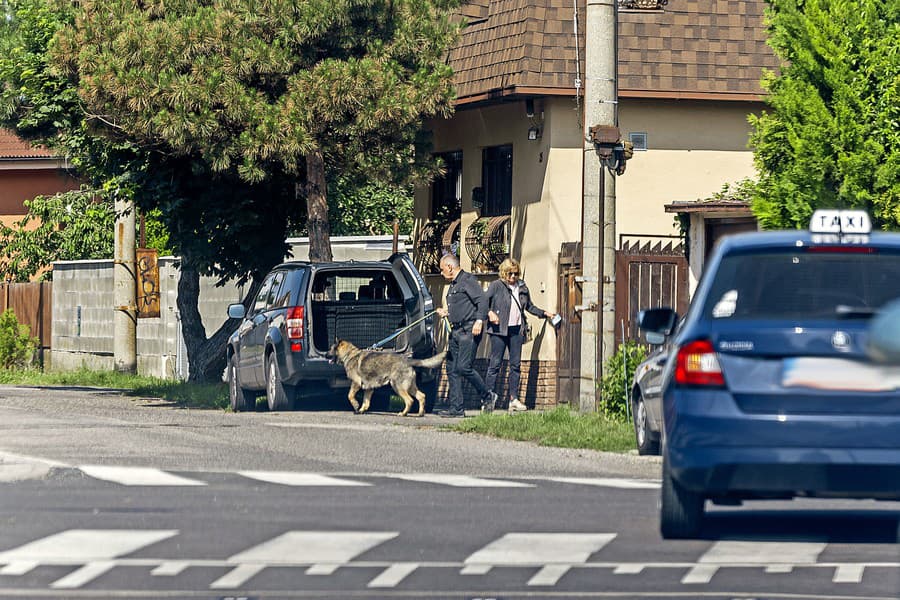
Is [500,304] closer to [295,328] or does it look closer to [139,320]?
[295,328]

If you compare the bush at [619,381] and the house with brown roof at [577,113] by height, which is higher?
the house with brown roof at [577,113]

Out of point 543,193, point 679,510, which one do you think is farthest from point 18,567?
point 543,193

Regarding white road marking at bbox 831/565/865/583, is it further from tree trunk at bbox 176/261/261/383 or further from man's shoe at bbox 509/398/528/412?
tree trunk at bbox 176/261/261/383

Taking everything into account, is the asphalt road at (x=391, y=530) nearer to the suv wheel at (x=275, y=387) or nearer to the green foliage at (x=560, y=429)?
the green foliage at (x=560, y=429)

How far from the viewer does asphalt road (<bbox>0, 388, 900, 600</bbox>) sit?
787 centimetres

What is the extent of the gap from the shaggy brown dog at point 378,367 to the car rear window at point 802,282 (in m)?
10.7

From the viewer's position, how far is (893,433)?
8531mm

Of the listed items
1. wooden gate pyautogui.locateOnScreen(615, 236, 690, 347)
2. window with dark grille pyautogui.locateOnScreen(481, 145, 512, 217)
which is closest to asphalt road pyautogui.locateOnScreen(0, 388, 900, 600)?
wooden gate pyautogui.locateOnScreen(615, 236, 690, 347)

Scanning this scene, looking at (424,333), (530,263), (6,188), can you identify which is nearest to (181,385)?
(530,263)

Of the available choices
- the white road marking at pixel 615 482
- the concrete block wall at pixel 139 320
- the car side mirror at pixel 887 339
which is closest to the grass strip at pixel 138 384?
the concrete block wall at pixel 139 320

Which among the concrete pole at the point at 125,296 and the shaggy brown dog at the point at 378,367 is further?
the concrete pole at the point at 125,296

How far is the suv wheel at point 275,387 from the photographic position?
20094 mm

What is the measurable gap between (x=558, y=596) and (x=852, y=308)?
2305mm

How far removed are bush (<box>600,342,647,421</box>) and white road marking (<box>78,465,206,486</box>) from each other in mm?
5641
